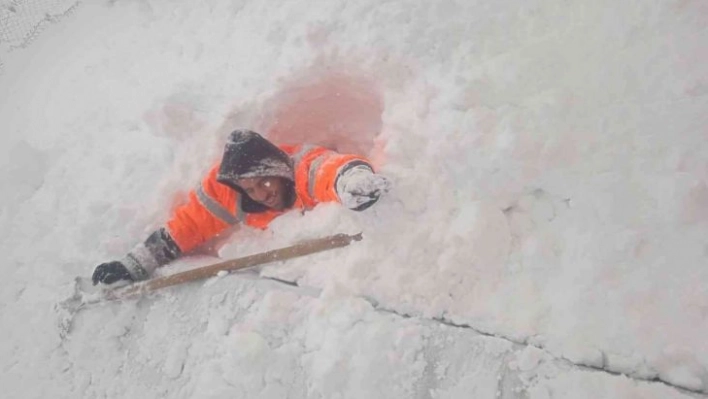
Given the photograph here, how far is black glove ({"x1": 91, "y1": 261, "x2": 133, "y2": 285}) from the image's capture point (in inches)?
127

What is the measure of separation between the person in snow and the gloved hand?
0.09 m

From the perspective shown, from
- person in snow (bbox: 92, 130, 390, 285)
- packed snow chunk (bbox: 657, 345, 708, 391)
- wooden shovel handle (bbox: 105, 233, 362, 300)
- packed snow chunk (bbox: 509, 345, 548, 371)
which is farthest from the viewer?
person in snow (bbox: 92, 130, 390, 285)

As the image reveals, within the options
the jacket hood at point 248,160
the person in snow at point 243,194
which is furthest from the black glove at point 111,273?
the jacket hood at point 248,160

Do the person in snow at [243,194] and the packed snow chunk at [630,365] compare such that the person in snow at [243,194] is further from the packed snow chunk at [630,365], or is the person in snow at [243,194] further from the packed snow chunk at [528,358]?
the packed snow chunk at [630,365]

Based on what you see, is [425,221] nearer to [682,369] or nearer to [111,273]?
[682,369]

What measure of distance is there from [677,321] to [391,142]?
5.37ft

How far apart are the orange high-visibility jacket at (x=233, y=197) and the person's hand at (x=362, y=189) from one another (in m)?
0.34

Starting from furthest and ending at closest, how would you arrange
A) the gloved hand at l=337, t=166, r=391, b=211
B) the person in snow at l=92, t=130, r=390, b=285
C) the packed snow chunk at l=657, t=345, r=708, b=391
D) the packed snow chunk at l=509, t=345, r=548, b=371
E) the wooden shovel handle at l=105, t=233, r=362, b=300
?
the person in snow at l=92, t=130, r=390, b=285
the wooden shovel handle at l=105, t=233, r=362, b=300
the gloved hand at l=337, t=166, r=391, b=211
the packed snow chunk at l=509, t=345, r=548, b=371
the packed snow chunk at l=657, t=345, r=708, b=391

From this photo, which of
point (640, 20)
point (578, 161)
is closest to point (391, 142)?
point (578, 161)

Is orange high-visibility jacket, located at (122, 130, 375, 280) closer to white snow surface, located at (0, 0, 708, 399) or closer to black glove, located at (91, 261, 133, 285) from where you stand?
black glove, located at (91, 261, 133, 285)

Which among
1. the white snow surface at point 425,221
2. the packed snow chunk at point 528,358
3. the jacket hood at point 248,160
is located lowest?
the packed snow chunk at point 528,358

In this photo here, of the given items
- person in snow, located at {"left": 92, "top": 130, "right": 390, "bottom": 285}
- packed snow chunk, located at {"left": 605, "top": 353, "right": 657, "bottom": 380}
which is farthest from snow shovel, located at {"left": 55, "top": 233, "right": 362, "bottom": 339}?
packed snow chunk, located at {"left": 605, "top": 353, "right": 657, "bottom": 380}

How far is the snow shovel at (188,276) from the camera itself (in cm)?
280

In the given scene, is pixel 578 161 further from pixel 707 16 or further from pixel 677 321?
pixel 707 16
